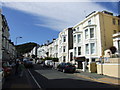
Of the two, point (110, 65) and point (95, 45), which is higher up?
point (95, 45)

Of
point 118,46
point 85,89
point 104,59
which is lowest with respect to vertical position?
point 85,89

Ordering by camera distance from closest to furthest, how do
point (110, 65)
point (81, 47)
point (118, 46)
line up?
point (110, 65) < point (118, 46) < point (81, 47)

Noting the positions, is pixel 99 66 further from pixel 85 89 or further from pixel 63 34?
pixel 63 34

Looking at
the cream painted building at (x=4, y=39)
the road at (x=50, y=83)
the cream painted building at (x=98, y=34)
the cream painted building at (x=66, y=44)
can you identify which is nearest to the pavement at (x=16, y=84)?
the road at (x=50, y=83)

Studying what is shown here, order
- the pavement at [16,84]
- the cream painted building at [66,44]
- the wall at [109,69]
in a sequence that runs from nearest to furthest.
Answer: the pavement at [16,84]
the wall at [109,69]
the cream painted building at [66,44]

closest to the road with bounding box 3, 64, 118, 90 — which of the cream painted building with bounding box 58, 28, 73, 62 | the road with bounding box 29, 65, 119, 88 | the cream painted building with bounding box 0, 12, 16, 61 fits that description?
the road with bounding box 29, 65, 119, 88

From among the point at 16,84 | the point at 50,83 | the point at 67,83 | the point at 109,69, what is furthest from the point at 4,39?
the point at 67,83

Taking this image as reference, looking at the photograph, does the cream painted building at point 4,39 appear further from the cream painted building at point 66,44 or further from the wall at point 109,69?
the wall at point 109,69

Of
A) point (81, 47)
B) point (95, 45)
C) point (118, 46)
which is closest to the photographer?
point (118, 46)

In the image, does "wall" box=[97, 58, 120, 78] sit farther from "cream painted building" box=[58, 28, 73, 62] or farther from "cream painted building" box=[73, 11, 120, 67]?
"cream painted building" box=[58, 28, 73, 62]

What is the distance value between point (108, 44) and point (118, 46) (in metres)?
3.52

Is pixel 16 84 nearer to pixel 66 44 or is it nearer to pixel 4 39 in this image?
pixel 66 44

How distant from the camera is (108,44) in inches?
1015

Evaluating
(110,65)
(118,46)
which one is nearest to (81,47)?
(118,46)
